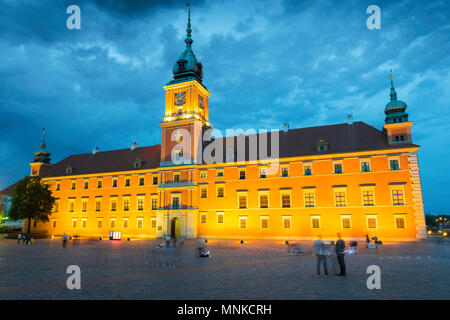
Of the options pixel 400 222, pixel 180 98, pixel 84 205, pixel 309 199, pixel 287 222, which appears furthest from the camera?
pixel 84 205

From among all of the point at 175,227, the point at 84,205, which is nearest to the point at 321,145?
the point at 175,227

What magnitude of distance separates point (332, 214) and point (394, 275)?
89.8 feet

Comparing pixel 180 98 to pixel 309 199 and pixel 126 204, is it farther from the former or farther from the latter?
pixel 309 199

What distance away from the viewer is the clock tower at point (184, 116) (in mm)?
47750

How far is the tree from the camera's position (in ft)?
164

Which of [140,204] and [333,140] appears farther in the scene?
[140,204]

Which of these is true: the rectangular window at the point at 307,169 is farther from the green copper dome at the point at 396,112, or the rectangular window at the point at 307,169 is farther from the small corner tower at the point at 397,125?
the green copper dome at the point at 396,112

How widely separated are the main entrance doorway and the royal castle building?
0.58 ft

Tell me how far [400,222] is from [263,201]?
1712 centimetres

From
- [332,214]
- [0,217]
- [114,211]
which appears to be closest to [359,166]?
[332,214]

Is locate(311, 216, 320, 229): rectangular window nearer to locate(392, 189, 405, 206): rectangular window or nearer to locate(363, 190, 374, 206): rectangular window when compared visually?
locate(363, 190, 374, 206): rectangular window

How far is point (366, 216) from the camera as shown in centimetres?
3756

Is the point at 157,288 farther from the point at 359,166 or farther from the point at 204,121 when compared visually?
the point at 204,121

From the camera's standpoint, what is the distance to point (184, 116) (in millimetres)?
49156
